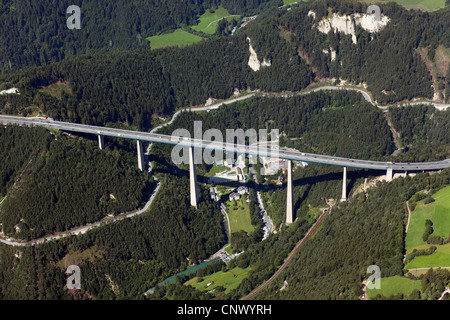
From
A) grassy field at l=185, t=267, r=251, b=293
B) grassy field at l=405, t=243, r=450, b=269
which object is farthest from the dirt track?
grassy field at l=405, t=243, r=450, b=269

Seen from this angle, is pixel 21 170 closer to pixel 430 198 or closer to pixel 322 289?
pixel 322 289

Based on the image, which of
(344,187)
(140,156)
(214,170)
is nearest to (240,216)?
(214,170)

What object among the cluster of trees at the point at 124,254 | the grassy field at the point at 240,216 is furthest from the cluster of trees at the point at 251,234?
the cluster of trees at the point at 124,254

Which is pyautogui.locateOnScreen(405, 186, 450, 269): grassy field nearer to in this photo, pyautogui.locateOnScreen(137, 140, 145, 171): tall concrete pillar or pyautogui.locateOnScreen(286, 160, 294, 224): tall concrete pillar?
pyautogui.locateOnScreen(286, 160, 294, 224): tall concrete pillar

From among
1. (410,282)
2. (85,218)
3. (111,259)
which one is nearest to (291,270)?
(410,282)

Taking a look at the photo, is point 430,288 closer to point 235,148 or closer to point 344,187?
point 344,187

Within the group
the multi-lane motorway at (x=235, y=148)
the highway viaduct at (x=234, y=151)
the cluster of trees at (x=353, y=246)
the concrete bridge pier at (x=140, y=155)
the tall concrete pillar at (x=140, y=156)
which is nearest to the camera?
the cluster of trees at (x=353, y=246)

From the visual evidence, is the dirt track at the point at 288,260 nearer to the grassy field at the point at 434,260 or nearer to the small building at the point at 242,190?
the small building at the point at 242,190
